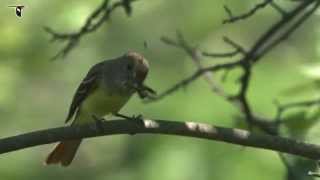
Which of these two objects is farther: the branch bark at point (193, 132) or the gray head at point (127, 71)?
the gray head at point (127, 71)

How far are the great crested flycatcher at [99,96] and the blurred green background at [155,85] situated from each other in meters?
0.24

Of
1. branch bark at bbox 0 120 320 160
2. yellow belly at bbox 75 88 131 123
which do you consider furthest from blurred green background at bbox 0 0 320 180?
yellow belly at bbox 75 88 131 123

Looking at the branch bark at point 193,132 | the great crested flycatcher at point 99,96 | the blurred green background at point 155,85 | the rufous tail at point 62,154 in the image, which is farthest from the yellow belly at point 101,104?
the branch bark at point 193,132

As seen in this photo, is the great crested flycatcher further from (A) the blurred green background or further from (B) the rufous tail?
(A) the blurred green background

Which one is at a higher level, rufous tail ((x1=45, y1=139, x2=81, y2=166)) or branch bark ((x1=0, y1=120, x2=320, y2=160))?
branch bark ((x1=0, y1=120, x2=320, y2=160))

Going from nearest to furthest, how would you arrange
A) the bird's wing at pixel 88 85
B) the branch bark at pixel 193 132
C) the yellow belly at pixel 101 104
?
1. the branch bark at pixel 193 132
2. the yellow belly at pixel 101 104
3. the bird's wing at pixel 88 85

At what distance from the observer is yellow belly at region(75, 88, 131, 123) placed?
3.87 meters

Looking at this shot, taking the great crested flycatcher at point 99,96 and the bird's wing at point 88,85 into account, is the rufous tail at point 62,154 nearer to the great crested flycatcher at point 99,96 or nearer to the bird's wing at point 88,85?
the great crested flycatcher at point 99,96

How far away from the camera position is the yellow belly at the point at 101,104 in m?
3.87

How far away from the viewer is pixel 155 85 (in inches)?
182

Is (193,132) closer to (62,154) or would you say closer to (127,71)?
(127,71)

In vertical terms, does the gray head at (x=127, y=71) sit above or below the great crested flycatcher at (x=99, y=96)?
above

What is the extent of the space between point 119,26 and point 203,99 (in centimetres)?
111

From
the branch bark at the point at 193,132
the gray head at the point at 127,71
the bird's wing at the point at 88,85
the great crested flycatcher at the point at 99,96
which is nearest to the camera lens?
the branch bark at the point at 193,132
